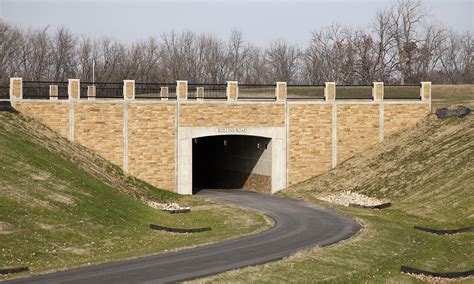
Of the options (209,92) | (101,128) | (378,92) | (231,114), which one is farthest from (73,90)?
(378,92)

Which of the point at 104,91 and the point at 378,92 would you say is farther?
the point at 104,91

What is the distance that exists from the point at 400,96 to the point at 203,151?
57.8ft

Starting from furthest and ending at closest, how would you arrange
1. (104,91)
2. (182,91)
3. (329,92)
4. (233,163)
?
(104,91)
(233,163)
(329,92)
(182,91)

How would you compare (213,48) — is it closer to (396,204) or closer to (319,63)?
(319,63)

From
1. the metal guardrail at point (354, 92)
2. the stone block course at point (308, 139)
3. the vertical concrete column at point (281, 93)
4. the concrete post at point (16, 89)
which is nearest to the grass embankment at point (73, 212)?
the concrete post at point (16, 89)

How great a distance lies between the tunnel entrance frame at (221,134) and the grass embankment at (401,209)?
1.56 metres

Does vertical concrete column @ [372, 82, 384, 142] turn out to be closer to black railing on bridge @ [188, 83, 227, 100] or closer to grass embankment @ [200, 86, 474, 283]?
grass embankment @ [200, 86, 474, 283]

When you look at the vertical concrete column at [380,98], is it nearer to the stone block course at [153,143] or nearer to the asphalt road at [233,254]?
the asphalt road at [233,254]

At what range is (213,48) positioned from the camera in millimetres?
109312

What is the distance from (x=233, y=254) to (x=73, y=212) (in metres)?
9.03

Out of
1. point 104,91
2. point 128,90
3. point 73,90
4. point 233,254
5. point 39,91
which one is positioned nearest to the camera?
point 233,254

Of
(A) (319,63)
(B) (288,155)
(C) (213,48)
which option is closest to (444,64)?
(A) (319,63)

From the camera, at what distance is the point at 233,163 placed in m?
59.5

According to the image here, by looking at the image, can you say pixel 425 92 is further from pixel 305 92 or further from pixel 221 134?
pixel 221 134
